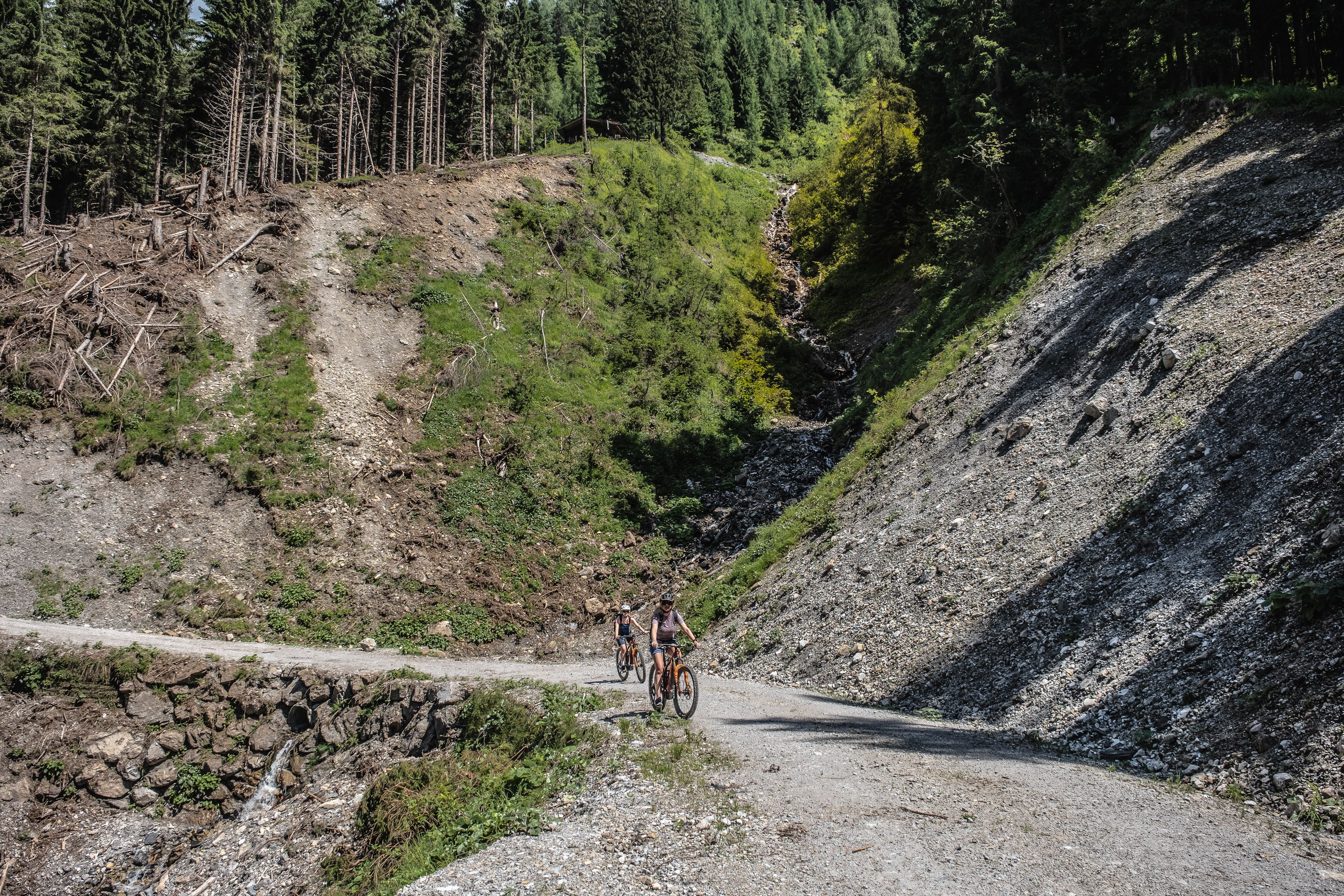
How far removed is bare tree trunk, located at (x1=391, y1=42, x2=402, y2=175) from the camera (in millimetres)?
42938

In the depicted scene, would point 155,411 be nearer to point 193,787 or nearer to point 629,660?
point 193,787

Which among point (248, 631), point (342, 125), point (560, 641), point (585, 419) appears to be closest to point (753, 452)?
A: point (585, 419)

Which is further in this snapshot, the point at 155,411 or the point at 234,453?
the point at 155,411

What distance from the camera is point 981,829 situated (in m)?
6.79

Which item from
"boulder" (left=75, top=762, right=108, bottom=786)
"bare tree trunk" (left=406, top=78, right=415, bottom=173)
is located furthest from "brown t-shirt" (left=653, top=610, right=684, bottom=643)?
"bare tree trunk" (left=406, top=78, right=415, bottom=173)

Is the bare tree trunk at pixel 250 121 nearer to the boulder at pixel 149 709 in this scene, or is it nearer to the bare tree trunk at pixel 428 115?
the bare tree trunk at pixel 428 115

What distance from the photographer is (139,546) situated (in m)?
21.0

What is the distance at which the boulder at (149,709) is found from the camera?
16.0m

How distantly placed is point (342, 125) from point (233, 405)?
26.5 meters

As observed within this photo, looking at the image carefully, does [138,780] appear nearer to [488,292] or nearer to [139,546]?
[139,546]

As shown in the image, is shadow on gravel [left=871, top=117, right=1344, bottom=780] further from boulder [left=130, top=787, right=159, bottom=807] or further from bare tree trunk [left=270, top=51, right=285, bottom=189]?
bare tree trunk [left=270, top=51, right=285, bottom=189]

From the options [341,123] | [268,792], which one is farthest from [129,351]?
[341,123]

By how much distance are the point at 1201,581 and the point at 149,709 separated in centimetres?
2102

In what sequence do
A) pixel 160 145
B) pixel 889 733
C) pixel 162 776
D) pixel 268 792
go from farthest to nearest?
pixel 160 145 → pixel 162 776 → pixel 268 792 → pixel 889 733
